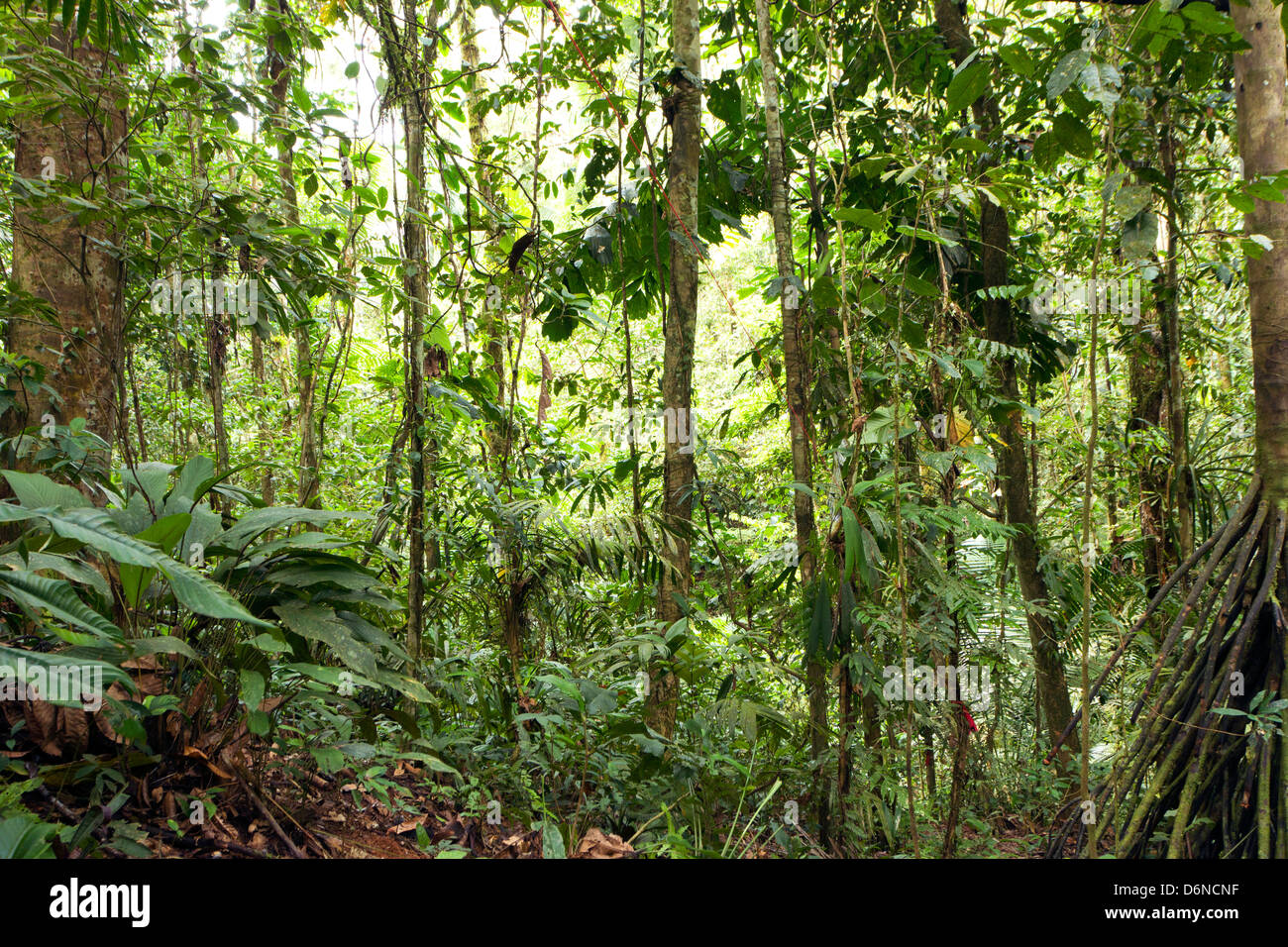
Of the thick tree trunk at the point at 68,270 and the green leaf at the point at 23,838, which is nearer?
the green leaf at the point at 23,838

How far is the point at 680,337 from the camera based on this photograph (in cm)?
A: 278

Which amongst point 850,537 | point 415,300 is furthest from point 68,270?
point 850,537

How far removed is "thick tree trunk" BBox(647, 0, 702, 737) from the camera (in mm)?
2639

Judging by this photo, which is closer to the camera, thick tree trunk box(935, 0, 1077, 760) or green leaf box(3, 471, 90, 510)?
green leaf box(3, 471, 90, 510)

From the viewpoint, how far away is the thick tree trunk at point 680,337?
264 centimetres

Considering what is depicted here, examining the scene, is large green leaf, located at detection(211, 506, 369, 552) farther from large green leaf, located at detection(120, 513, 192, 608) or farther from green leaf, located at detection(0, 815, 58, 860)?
green leaf, located at detection(0, 815, 58, 860)

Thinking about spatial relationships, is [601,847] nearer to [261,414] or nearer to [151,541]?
[151,541]

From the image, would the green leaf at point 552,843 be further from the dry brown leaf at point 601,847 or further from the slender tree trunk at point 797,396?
the slender tree trunk at point 797,396

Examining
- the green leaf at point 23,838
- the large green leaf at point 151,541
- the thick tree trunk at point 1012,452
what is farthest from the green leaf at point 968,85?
the green leaf at point 23,838

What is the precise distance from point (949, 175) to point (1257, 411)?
1.33m

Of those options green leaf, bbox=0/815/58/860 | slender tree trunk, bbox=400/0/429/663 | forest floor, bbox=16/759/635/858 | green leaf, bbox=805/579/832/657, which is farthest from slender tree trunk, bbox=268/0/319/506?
green leaf, bbox=805/579/832/657
